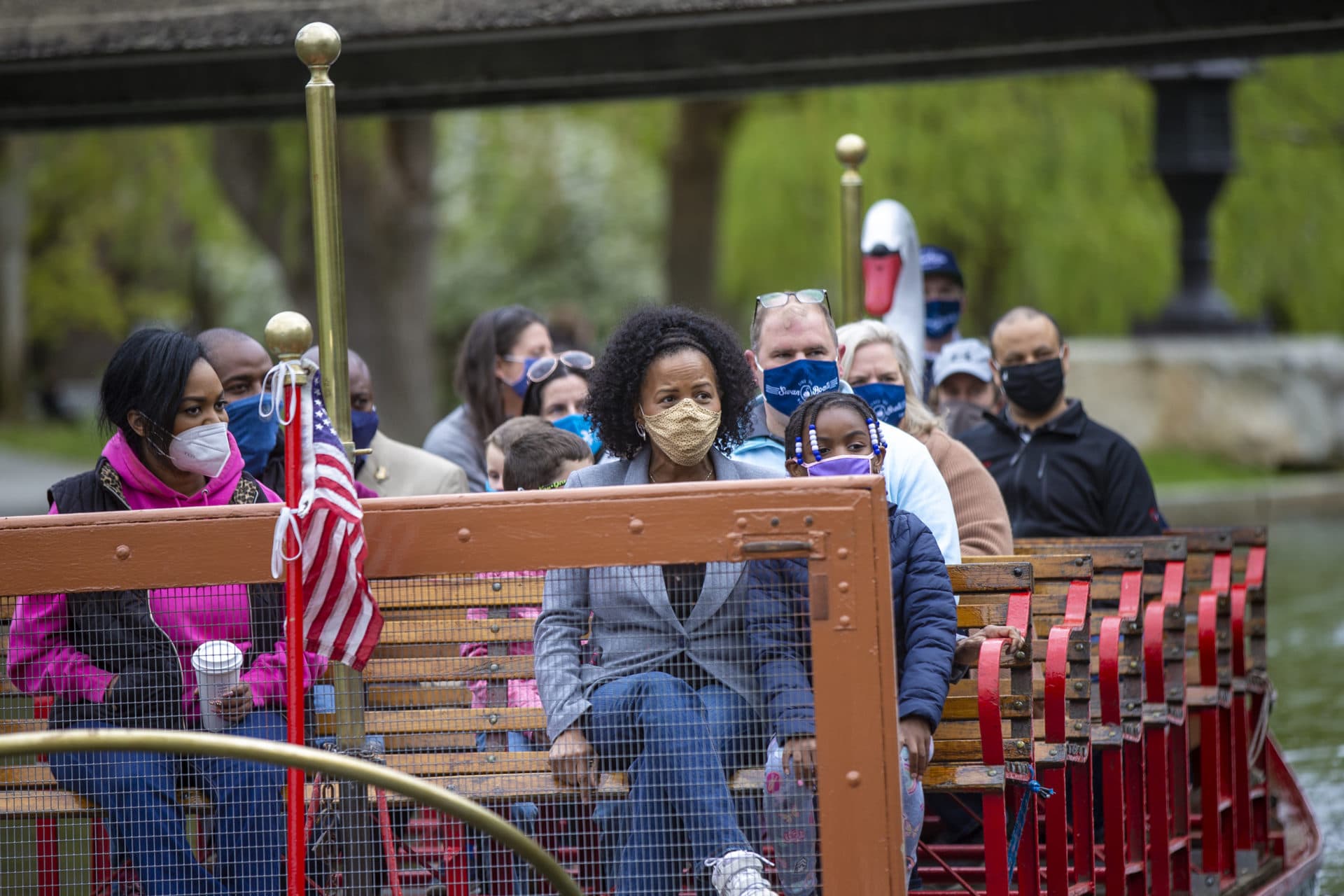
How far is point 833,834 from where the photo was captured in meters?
3.32

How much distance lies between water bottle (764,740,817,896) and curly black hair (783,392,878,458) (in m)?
1.04

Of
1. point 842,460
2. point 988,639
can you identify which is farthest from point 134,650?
point 988,639

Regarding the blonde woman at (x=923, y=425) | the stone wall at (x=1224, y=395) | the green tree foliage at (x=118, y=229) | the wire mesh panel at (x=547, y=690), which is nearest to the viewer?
the wire mesh panel at (x=547, y=690)

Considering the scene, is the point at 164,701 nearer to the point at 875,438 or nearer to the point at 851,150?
the point at 875,438

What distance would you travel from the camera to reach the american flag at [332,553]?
340 cm

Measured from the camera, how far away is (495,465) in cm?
581

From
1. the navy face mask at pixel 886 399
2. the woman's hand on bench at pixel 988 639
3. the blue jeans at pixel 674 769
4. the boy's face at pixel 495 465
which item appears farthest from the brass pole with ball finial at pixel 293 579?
the navy face mask at pixel 886 399

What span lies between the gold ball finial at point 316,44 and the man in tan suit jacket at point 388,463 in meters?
2.05

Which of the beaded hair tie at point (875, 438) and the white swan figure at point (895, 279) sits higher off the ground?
the white swan figure at point (895, 279)

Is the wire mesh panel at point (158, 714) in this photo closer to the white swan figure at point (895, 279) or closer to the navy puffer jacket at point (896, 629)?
the navy puffer jacket at point (896, 629)

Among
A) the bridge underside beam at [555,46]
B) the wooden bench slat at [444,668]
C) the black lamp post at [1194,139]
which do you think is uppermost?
the black lamp post at [1194,139]

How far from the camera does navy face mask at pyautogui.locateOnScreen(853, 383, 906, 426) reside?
5422 mm

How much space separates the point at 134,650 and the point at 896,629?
171 cm

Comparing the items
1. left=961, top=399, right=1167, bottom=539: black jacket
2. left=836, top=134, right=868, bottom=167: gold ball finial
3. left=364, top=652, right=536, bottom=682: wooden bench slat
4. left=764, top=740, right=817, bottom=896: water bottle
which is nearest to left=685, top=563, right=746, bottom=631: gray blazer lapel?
left=764, top=740, right=817, bottom=896: water bottle
